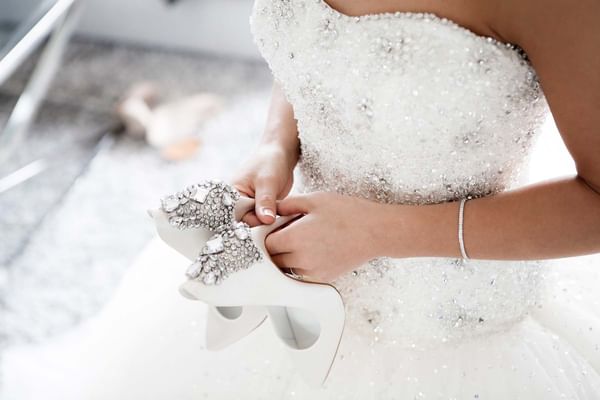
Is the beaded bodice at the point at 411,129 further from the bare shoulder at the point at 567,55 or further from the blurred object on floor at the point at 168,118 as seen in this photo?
the blurred object on floor at the point at 168,118

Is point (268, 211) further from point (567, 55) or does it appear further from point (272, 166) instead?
point (567, 55)

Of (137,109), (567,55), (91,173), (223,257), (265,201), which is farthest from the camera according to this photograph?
(137,109)

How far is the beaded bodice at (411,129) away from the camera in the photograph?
2.27 feet

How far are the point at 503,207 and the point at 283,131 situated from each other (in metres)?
0.38

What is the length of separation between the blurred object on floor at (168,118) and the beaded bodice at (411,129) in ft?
4.56

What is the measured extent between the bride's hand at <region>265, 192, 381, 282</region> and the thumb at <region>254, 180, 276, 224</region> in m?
0.02

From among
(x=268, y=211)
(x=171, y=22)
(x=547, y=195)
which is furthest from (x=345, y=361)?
(x=171, y=22)

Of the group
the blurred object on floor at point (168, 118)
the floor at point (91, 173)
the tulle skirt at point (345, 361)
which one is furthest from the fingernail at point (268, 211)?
the blurred object on floor at point (168, 118)

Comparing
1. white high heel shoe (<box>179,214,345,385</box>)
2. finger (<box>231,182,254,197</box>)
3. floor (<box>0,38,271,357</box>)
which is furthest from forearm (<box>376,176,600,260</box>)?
floor (<box>0,38,271,357</box>)

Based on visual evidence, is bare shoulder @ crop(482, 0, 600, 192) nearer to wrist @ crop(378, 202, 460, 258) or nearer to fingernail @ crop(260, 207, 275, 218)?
wrist @ crop(378, 202, 460, 258)

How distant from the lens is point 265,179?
88 centimetres

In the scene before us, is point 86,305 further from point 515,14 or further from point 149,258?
point 515,14

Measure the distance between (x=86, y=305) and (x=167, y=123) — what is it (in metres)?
0.84

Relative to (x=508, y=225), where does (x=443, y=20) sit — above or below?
above
